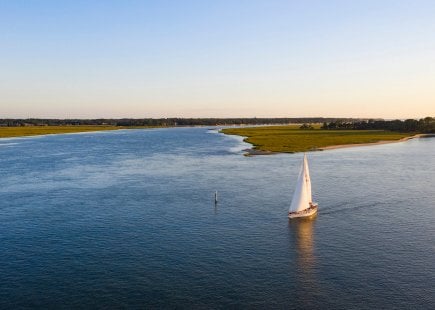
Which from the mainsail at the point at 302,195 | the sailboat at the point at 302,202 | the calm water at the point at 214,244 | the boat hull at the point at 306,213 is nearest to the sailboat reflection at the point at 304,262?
the calm water at the point at 214,244

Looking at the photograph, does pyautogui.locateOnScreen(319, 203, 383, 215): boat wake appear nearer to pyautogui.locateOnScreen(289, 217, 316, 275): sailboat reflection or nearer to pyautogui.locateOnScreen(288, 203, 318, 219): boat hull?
pyautogui.locateOnScreen(288, 203, 318, 219): boat hull

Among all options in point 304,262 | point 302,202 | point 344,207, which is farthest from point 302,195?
point 304,262

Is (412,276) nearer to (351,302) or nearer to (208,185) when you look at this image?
(351,302)

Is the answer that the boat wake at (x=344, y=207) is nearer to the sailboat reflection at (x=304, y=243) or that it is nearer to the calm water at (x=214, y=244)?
the calm water at (x=214, y=244)

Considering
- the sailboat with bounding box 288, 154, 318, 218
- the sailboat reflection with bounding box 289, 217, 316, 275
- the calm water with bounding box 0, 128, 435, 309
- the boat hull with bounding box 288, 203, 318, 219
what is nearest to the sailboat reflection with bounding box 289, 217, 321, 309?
the sailboat reflection with bounding box 289, 217, 316, 275

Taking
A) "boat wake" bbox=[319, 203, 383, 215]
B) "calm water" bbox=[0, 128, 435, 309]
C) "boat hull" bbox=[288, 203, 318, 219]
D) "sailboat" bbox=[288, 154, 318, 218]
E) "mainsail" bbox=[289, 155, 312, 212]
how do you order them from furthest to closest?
1. "boat wake" bbox=[319, 203, 383, 215]
2. "mainsail" bbox=[289, 155, 312, 212]
3. "sailboat" bbox=[288, 154, 318, 218]
4. "boat hull" bbox=[288, 203, 318, 219]
5. "calm water" bbox=[0, 128, 435, 309]

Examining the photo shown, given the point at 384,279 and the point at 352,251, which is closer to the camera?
the point at 384,279

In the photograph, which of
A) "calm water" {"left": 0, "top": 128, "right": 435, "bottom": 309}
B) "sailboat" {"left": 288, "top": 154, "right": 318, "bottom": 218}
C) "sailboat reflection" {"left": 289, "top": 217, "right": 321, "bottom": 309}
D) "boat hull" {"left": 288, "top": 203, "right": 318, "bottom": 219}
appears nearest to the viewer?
"sailboat reflection" {"left": 289, "top": 217, "right": 321, "bottom": 309}

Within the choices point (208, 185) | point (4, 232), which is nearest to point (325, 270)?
point (4, 232)

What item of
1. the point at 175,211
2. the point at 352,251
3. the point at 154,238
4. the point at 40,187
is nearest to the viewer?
the point at 352,251
